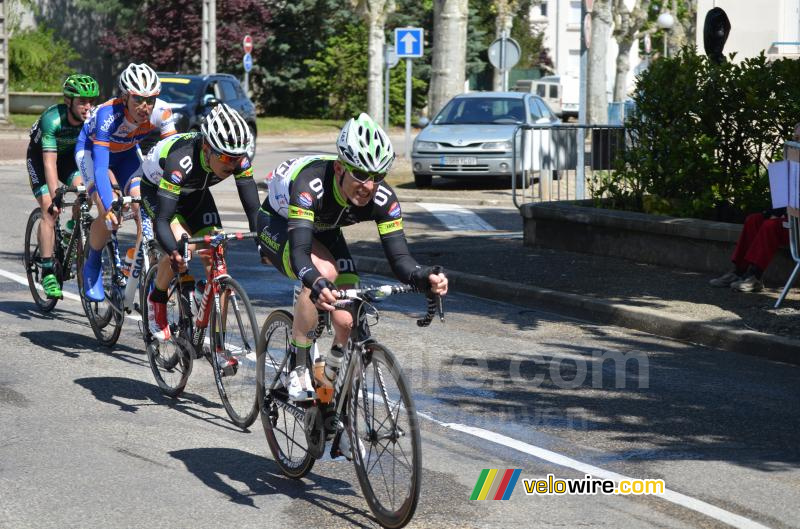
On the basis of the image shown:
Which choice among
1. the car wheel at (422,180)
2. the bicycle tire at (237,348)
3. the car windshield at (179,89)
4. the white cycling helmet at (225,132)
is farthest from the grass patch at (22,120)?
the white cycling helmet at (225,132)

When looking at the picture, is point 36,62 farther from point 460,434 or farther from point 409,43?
point 460,434

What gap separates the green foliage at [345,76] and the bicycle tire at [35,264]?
4069 cm

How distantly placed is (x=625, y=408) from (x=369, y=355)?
8.57ft

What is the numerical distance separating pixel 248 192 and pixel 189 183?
13.6 inches

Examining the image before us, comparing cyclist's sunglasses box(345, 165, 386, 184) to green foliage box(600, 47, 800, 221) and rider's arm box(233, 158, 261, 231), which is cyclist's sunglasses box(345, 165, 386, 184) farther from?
green foliage box(600, 47, 800, 221)

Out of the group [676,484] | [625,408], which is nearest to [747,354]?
[625,408]

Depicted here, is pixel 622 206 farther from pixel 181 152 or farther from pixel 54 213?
pixel 181 152

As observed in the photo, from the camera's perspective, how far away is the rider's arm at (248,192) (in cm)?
748

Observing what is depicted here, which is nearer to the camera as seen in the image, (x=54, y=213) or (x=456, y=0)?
(x=54, y=213)

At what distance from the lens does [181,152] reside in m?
7.33

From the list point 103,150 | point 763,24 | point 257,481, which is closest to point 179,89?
point 763,24

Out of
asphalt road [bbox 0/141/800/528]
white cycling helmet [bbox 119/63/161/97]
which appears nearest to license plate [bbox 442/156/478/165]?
asphalt road [bbox 0/141/800/528]

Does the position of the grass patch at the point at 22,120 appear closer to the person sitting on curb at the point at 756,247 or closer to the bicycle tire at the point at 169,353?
the person sitting on curb at the point at 756,247

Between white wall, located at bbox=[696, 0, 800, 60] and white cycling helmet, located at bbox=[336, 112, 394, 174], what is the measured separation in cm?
2115
